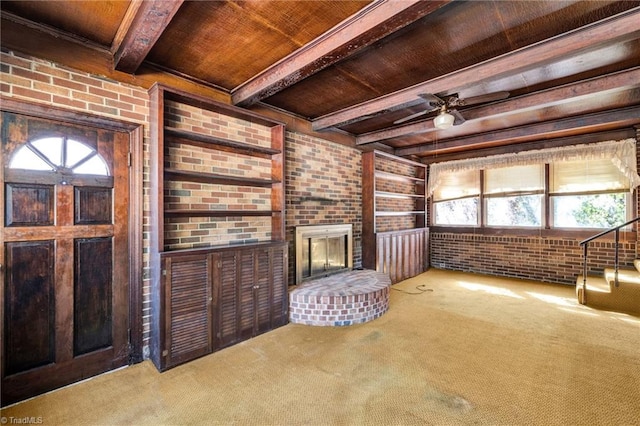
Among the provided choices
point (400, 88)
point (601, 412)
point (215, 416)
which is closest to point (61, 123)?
point (215, 416)

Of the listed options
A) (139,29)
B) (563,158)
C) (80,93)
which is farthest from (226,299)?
(563,158)

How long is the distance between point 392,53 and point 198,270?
257 cm

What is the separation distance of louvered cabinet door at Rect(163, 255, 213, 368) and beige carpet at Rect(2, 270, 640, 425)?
15 centimetres

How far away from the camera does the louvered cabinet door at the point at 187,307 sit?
2.46 m

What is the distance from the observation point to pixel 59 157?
2.20m

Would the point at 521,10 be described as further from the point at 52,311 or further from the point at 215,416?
the point at 52,311

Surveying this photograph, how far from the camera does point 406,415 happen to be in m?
1.86

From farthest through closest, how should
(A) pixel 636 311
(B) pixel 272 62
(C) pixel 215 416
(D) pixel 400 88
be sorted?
(A) pixel 636 311 < (D) pixel 400 88 < (B) pixel 272 62 < (C) pixel 215 416

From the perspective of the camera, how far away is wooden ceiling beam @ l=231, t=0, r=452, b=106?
5.77ft

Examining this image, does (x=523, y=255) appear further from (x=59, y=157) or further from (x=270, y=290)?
(x=59, y=157)

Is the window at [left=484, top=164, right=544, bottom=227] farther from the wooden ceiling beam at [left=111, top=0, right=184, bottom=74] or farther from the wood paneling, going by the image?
the wooden ceiling beam at [left=111, top=0, right=184, bottom=74]

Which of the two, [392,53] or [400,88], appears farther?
A: [400,88]

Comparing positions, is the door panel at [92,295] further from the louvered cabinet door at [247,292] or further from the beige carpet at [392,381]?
the louvered cabinet door at [247,292]

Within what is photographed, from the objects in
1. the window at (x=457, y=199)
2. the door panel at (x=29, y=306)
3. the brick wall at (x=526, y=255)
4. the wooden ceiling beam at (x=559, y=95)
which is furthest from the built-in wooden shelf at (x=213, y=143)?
the brick wall at (x=526, y=255)
